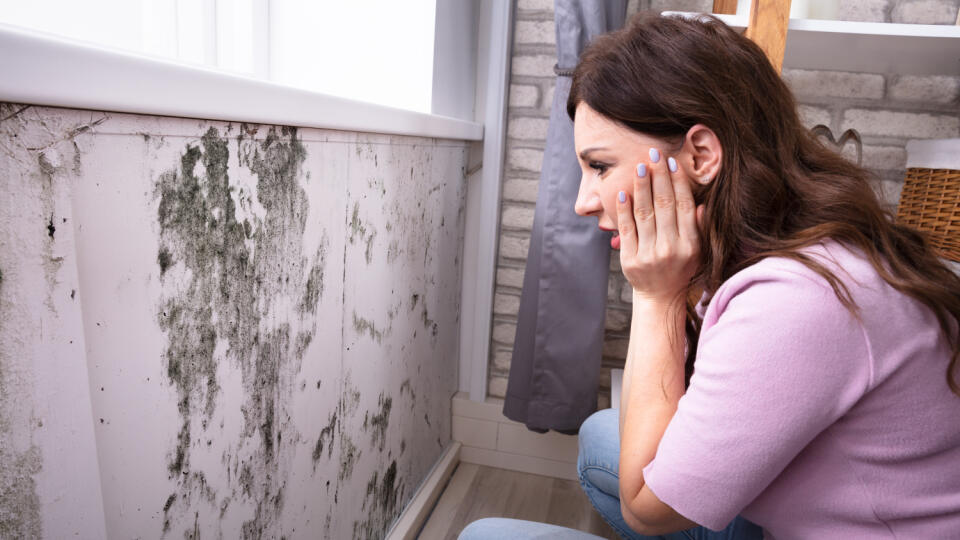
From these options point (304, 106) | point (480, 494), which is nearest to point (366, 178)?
point (304, 106)

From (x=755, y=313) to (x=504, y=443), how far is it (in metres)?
1.38

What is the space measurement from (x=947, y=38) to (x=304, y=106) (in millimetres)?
1134

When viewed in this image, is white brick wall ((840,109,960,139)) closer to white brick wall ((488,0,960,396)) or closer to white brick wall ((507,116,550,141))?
white brick wall ((488,0,960,396))

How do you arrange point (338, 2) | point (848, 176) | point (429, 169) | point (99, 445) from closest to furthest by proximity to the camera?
1. point (99, 445)
2. point (848, 176)
3. point (338, 2)
4. point (429, 169)

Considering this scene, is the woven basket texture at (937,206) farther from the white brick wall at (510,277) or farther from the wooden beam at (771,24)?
the white brick wall at (510,277)

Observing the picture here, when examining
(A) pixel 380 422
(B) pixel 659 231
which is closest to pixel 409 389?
(A) pixel 380 422

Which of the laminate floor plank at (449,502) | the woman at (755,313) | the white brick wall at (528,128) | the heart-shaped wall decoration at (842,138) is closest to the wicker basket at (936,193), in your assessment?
the heart-shaped wall decoration at (842,138)

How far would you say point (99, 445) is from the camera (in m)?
0.57

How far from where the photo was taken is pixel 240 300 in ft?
2.43

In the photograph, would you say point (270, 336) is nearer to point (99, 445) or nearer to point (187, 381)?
point (187, 381)

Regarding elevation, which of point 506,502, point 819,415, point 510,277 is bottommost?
point 506,502

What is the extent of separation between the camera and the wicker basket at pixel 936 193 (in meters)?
1.14

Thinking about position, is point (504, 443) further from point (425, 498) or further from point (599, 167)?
point (599, 167)

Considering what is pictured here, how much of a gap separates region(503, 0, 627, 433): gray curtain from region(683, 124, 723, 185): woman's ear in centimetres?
70
